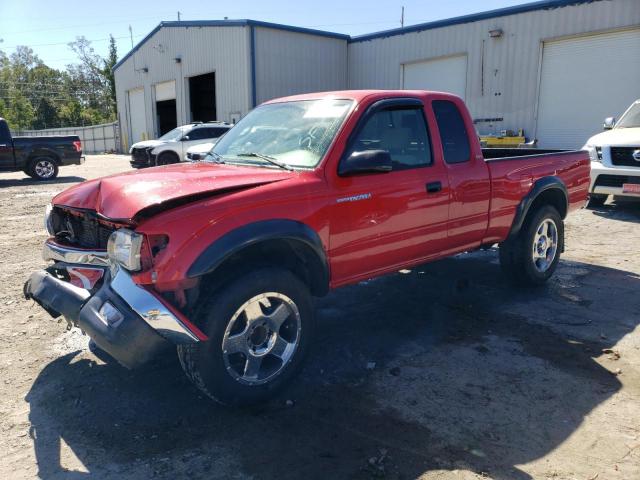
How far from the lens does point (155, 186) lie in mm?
3236

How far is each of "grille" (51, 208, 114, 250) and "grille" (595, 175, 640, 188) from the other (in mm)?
8913

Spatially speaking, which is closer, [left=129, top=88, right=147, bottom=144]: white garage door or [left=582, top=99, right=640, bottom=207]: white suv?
[left=582, top=99, right=640, bottom=207]: white suv

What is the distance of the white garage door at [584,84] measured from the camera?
48.6 ft

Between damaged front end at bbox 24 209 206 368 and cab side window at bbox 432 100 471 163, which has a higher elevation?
cab side window at bbox 432 100 471 163

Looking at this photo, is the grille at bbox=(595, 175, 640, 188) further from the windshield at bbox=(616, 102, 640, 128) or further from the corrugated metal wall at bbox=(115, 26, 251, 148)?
the corrugated metal wall at bbox=(115, 26, 251, 148)

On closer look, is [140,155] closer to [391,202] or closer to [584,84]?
[584,84]

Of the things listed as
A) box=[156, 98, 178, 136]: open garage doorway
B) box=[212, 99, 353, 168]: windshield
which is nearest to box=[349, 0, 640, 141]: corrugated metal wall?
box=[212, 99, 353, 168]: windshield

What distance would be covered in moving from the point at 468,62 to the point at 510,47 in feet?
5.00

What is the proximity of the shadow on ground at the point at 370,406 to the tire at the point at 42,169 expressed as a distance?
13977mm

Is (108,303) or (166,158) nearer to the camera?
(108,303)

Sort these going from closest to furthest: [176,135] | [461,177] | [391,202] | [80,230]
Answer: [80,230], [391,202], [461,177], [176,135]

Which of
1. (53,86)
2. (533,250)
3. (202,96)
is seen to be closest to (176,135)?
(202,96)

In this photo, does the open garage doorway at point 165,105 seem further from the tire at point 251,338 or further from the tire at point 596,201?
the tire at point 251,338

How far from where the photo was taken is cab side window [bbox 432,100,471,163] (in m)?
4.52
